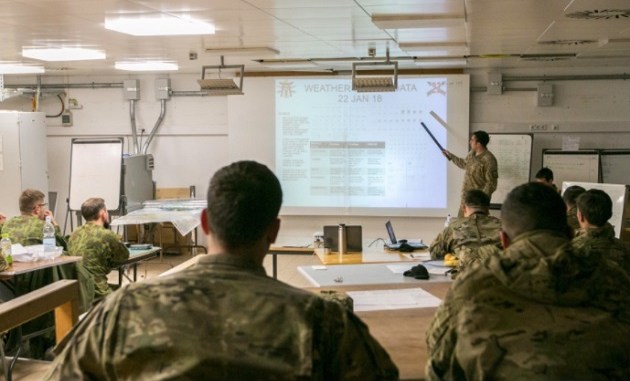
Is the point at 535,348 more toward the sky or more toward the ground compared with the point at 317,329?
more toward the ground

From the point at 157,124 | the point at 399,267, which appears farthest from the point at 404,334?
the point at 157,124

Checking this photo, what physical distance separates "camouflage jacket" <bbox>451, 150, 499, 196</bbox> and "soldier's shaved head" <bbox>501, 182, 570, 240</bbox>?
5896mm

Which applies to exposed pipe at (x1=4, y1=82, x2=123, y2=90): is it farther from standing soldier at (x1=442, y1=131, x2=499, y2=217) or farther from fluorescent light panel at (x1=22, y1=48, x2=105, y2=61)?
standing soldier at (x1=442, y1=131, x2=499, y2=217)

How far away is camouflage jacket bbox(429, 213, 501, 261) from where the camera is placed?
172 inches

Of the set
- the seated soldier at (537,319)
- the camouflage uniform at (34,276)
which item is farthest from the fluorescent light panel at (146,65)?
the seated soldier at (537,319)

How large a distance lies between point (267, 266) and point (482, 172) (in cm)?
289

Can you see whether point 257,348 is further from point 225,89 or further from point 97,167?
point 97,167

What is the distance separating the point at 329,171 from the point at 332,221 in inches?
27.0

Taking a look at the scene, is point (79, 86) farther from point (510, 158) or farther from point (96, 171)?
point (510, 158)

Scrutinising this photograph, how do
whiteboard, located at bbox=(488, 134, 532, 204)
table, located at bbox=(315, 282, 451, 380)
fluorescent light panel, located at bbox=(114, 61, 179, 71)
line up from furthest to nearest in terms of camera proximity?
1. whiteboard, located at bbox=(488, 134, 532, 204)
2. fluorescent light panel, located at bbox=(114, 61, 179, 71)
3. table, located at bbox=(315, 282, 451, 380)

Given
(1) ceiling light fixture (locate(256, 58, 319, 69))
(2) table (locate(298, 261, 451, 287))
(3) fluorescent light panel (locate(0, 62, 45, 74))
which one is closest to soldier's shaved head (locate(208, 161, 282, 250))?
(2) table (locate(298, 261, 451, 287))

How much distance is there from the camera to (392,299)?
3.18 m

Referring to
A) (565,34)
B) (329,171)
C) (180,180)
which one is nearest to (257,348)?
(565,34)

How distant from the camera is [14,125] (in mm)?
8953
